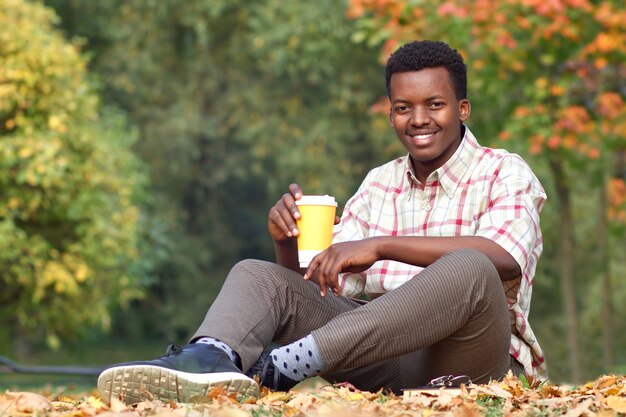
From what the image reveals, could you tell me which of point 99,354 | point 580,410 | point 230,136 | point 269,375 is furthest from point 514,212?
point 99,354

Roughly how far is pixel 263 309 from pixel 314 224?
0.33 m

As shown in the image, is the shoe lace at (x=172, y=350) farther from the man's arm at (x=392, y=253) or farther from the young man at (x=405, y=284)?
→ the man's arm at (x=392, y=253)

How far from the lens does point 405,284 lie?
3539 millimetres

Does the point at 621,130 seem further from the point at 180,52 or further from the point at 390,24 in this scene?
the point at 180,52

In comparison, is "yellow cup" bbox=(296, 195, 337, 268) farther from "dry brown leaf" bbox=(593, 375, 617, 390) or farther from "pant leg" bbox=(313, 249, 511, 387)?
"dry brown leaf" bbox=(593, 375, 617, 390)

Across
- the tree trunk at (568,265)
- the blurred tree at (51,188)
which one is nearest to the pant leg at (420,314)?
the tree trunk at (568,265)

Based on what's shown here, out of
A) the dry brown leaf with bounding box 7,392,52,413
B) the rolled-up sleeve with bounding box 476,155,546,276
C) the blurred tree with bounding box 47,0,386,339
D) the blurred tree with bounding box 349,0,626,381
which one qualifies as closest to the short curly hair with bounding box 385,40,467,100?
the rolled-up sleeve with bounding box 476,155,546,276

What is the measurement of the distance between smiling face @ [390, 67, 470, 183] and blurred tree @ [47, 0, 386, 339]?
9736 millimetres

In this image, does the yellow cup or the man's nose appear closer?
the yellow cup

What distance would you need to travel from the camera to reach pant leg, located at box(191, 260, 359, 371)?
3598 mm

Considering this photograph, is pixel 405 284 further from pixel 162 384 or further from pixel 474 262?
pixel 162 384

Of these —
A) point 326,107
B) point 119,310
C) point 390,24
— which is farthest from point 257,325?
point 119,310

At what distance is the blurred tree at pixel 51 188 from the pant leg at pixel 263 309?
7463mm

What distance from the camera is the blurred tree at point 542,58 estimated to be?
374 inches
